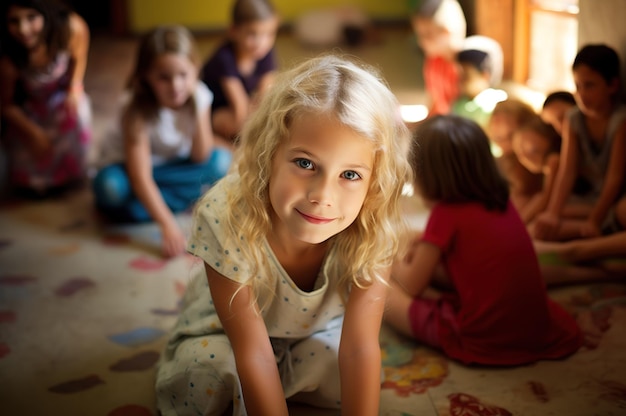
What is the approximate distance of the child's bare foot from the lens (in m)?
1.37

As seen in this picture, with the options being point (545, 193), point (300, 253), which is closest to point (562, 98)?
point (545, 193)

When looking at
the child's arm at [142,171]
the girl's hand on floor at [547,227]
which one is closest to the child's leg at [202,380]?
the child's arm at [142,171]

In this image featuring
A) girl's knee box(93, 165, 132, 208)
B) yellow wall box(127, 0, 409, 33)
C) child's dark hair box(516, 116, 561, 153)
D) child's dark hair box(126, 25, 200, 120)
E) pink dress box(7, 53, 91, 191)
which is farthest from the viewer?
yellow wall box(127, 0, 409, 33)

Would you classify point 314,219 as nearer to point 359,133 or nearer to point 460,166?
point 359,133

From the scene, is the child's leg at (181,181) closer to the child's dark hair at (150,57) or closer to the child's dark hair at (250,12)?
the child's dark hair at (150,57)

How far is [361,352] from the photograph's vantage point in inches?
43.4

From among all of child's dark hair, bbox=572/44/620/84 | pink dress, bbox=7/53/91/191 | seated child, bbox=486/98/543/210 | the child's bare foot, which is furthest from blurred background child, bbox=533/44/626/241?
pink dress, bbox=7/53/91/191

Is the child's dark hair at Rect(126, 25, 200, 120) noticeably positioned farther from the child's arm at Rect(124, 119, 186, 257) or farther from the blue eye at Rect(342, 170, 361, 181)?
the blue eye at Rect(342, 170, 361, 181)

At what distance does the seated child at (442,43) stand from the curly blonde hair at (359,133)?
1407mm

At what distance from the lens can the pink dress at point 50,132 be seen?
90.7 inches

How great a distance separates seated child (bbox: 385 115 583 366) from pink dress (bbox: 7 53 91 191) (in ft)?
4.63

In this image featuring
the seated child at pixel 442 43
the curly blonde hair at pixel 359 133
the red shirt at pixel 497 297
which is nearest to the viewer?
the curly blonde hair at pixel 359 133

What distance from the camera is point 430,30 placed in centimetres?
247

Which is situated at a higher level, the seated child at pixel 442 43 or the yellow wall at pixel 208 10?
the yellow wall at pixel 208 10
